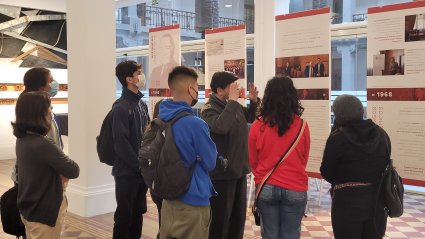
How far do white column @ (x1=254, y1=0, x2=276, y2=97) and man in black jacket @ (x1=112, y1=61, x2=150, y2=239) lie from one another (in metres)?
2.55

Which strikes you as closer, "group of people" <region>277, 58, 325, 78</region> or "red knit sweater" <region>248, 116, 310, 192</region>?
"red knit sweater" <region>248, 116, 310, 192</region>

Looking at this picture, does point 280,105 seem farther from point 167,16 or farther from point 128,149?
point 167,16

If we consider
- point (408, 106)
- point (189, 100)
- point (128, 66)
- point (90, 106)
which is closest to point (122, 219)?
point (128, 66)

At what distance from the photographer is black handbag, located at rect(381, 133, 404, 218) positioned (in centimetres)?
278

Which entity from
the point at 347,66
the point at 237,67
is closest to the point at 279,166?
the point at 237,67

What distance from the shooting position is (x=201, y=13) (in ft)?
32.9

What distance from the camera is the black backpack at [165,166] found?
239 centimetres

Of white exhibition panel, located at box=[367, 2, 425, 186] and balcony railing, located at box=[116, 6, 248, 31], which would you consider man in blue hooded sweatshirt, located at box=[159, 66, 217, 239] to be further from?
balcony railing, located at box=[116, 6, 248, 31]

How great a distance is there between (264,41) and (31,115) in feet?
12.5

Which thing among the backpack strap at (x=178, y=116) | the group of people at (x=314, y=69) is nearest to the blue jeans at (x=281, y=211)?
the backpack strap at (x=178, y=116)

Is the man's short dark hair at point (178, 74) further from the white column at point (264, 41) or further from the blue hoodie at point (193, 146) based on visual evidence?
the white column at point (264, 41)

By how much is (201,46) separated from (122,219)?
548 centimetres

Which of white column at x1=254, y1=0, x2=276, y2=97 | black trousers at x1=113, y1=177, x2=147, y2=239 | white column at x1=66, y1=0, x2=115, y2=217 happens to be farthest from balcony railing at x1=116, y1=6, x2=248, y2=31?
black trousers at x1=113, y1=177, x2=147, y2=239

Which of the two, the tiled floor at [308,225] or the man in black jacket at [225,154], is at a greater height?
the man in black jacket at [225,154]
